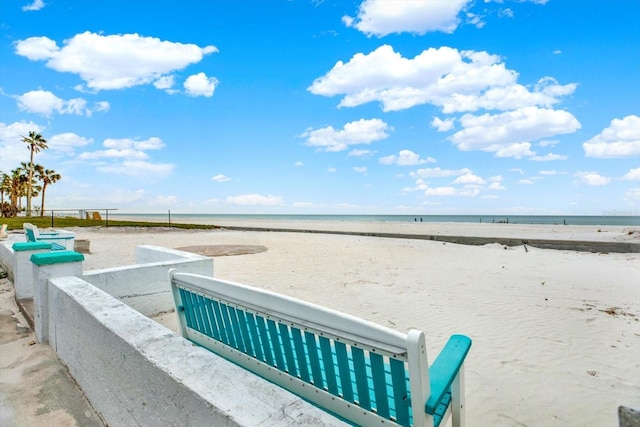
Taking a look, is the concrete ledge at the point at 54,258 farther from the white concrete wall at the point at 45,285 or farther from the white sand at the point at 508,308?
the white sand at the point at 508,308

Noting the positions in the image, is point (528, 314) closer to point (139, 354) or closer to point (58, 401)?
point (139, 354)

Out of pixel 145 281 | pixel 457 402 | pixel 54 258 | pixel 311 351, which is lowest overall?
pixel 457 402

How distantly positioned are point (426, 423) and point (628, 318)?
233 inches

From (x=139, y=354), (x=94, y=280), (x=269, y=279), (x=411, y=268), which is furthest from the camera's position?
(x=411, y=268)

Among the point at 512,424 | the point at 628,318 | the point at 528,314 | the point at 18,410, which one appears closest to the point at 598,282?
the point at 628,318

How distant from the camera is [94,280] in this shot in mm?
4320

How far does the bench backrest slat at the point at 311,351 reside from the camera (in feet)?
5.15

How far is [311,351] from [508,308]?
17.6 feet

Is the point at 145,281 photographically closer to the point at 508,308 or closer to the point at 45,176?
the point at 508,308

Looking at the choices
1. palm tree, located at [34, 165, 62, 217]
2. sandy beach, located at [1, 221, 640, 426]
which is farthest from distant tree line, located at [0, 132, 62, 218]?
sandy beach, located at [1, 221, 640, 426]

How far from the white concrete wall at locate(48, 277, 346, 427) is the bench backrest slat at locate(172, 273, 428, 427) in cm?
31

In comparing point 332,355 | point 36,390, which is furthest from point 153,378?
point 36,390

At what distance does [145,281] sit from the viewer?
193 inches

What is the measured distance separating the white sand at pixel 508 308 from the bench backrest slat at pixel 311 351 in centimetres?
164
